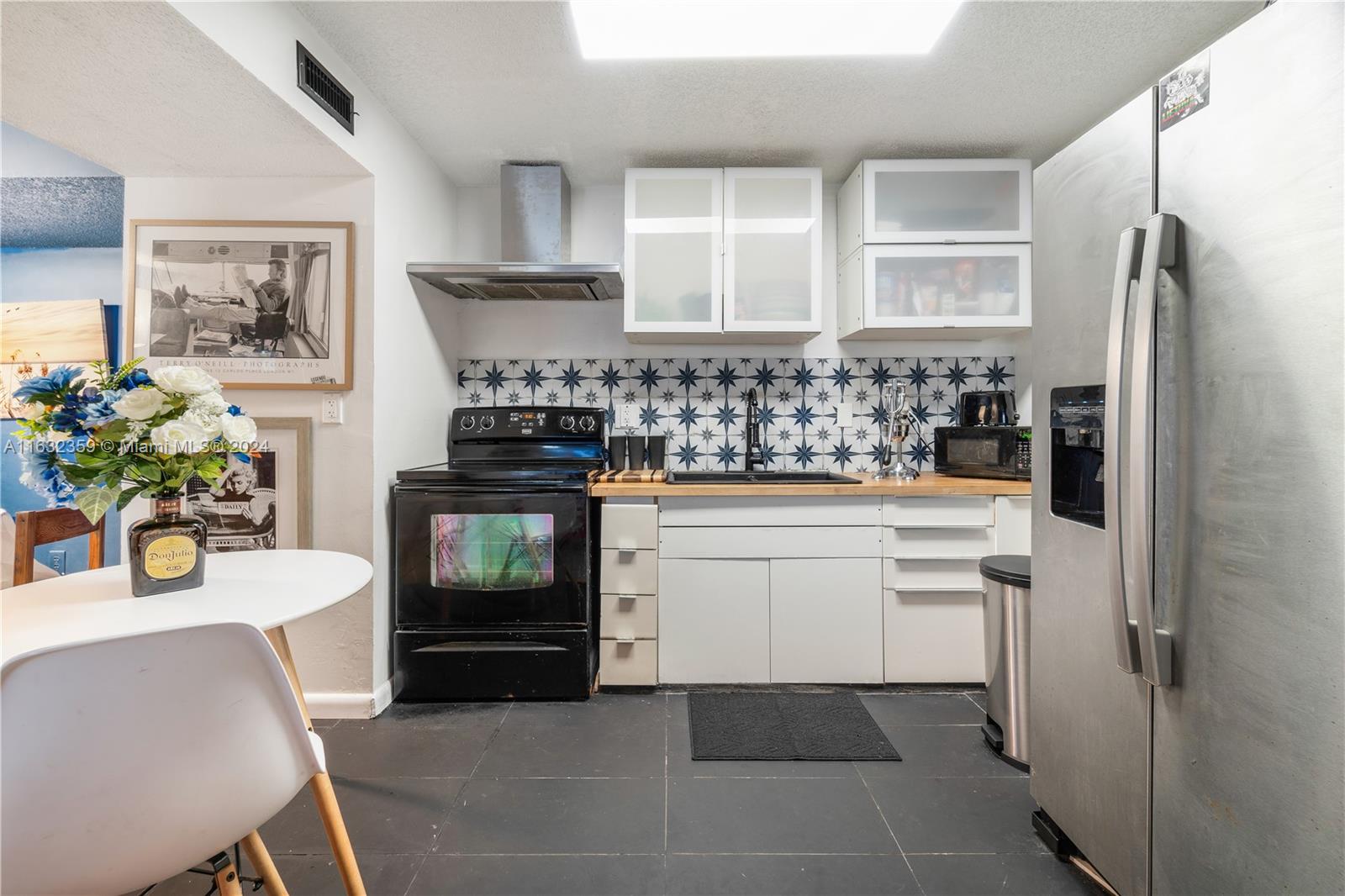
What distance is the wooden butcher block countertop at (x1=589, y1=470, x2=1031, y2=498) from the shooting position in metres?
2.44

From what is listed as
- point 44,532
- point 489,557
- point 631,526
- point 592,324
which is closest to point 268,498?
point 44,532

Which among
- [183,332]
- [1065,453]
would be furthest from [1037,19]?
[183,332]

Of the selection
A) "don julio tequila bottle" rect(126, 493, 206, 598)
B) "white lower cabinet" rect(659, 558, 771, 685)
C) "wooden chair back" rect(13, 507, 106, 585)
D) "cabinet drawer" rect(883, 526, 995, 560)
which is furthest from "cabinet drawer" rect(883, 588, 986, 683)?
"wooden chair back" rect(13, 507, 106, 585)

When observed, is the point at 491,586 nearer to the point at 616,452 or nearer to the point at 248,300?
the point at 616,452

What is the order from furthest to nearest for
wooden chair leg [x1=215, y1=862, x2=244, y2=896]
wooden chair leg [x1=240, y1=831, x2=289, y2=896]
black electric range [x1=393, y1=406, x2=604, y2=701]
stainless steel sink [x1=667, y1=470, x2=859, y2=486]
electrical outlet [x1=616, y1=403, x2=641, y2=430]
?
electrical outlet [x1=616, y1=403, x2=641, y2=430]
stainless steel sink [x1=667, y1=470, x2=859, y2=486]
black electric range [x1=393, y1=406, x2=604, y2=701]
wooden chair leg [x1=240, y1=831, x2=289, y2=896]
wooden chair leg [x1=215, y1=862, x2=244, y2=896]

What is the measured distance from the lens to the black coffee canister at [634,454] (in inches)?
120

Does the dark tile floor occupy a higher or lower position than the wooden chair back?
lower

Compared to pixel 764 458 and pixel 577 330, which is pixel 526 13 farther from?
pixel 764 458

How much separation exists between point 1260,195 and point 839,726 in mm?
1917

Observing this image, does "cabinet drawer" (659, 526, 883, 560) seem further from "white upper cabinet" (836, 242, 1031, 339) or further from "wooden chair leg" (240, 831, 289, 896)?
"wooden chair leg" (240, 831, 289, 896)

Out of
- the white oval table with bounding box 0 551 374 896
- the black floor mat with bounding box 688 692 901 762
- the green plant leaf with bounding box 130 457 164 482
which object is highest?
the green plant leaf with bounding box 130 457 164 482

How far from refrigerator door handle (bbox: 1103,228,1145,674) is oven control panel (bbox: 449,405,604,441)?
6.91ft

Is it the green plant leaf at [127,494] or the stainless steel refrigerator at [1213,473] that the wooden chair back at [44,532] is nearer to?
the green plant leaf at [127,494]

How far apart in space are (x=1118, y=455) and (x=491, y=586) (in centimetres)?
212
